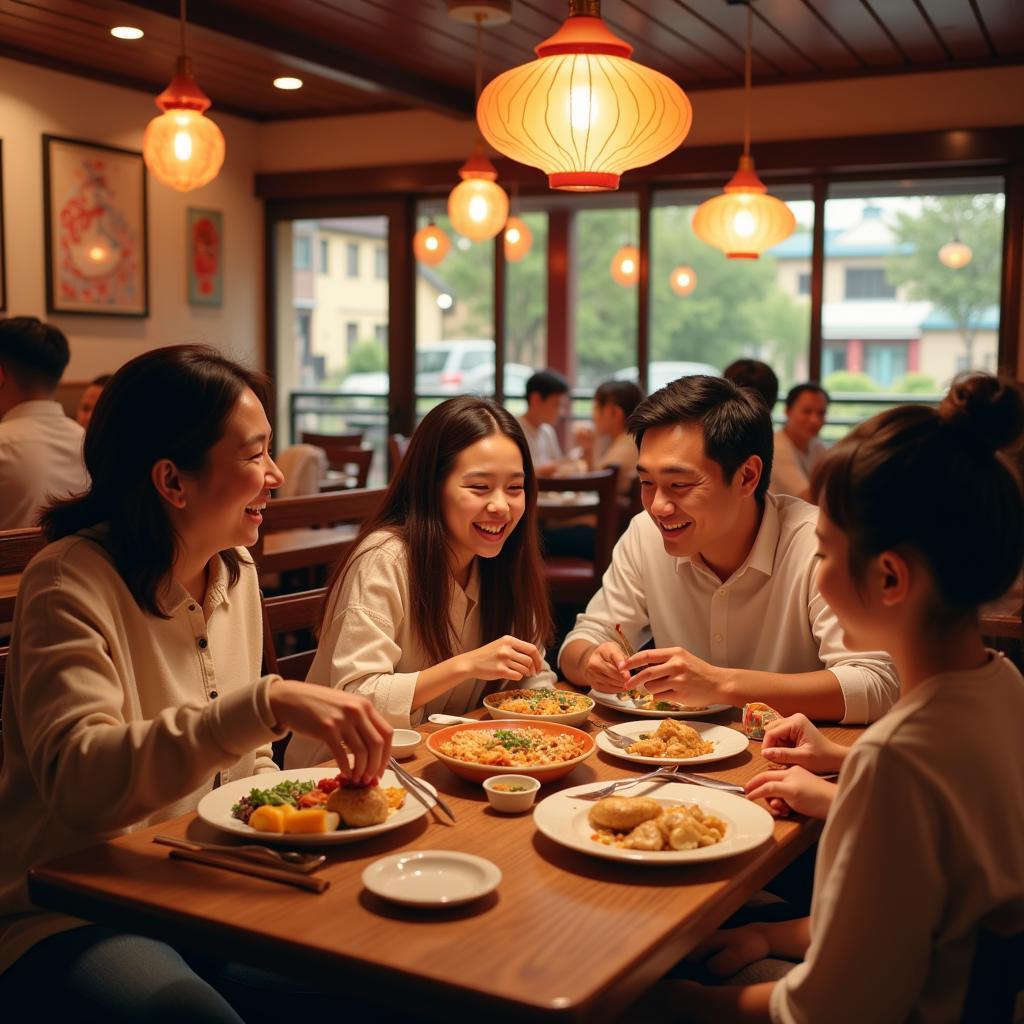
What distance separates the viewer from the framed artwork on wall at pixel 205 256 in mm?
7062

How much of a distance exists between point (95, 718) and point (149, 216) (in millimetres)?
5872

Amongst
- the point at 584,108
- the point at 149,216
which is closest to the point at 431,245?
the point at 149,216

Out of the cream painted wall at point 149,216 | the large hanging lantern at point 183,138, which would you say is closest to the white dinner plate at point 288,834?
the large hanging lantern at point 183,138

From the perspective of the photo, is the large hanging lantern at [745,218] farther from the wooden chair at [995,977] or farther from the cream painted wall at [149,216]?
the wooden chair at [995,977]

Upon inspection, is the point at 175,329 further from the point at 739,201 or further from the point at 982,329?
the point at 982,329

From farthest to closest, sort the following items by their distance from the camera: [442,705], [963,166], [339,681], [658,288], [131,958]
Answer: [658,288] → [963,166] → [442,705] → [339,681] → [131,958]

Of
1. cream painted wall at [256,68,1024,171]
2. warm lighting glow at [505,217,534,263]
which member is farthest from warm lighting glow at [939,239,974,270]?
warm lighting glow at [505,217,534,263]

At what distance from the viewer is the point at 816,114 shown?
6.06m

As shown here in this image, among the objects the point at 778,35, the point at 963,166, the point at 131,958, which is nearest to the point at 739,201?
the point at 778,35

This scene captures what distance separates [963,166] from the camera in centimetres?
597

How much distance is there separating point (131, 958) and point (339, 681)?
66 cm

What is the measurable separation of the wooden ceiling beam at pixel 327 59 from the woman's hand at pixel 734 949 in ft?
14.1

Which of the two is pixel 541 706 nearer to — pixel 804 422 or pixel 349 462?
pixel 804 422

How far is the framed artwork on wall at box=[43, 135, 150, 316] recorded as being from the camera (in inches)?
243
